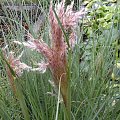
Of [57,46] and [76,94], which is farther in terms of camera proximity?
[76,94]

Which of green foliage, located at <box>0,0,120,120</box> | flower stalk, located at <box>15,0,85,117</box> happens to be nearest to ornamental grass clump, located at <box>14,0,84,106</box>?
flower stalk, located at <box>15,0,85,117</box>

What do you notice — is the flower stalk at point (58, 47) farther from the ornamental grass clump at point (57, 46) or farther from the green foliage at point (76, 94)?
the green foliage at point (76, 94)

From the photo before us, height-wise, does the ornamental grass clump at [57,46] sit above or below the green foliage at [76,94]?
above

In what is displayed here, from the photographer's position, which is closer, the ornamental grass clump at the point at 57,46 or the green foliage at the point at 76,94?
the ornamental grass clump at the point at 57,46

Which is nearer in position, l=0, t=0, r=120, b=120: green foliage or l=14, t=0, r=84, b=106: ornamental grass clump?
l=14, t=0, r=84, b=106: ornamental grass clump

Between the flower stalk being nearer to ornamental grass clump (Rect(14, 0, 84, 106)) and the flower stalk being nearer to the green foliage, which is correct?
ornamental grass clump (Rect(14, 0, 84, 106))

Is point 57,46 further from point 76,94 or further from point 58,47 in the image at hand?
point 76,94

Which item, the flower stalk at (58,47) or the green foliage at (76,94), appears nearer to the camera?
the flower stalk at (58,47)

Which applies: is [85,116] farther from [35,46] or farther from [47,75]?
[35,46]

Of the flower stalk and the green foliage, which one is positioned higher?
the flower stalk

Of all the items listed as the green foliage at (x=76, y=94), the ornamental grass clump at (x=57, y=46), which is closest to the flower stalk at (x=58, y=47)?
the ornamental grass clump at (x=57, y=46)

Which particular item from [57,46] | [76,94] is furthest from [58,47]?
[76,94]

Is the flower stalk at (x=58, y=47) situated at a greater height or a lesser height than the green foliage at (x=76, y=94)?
greater
